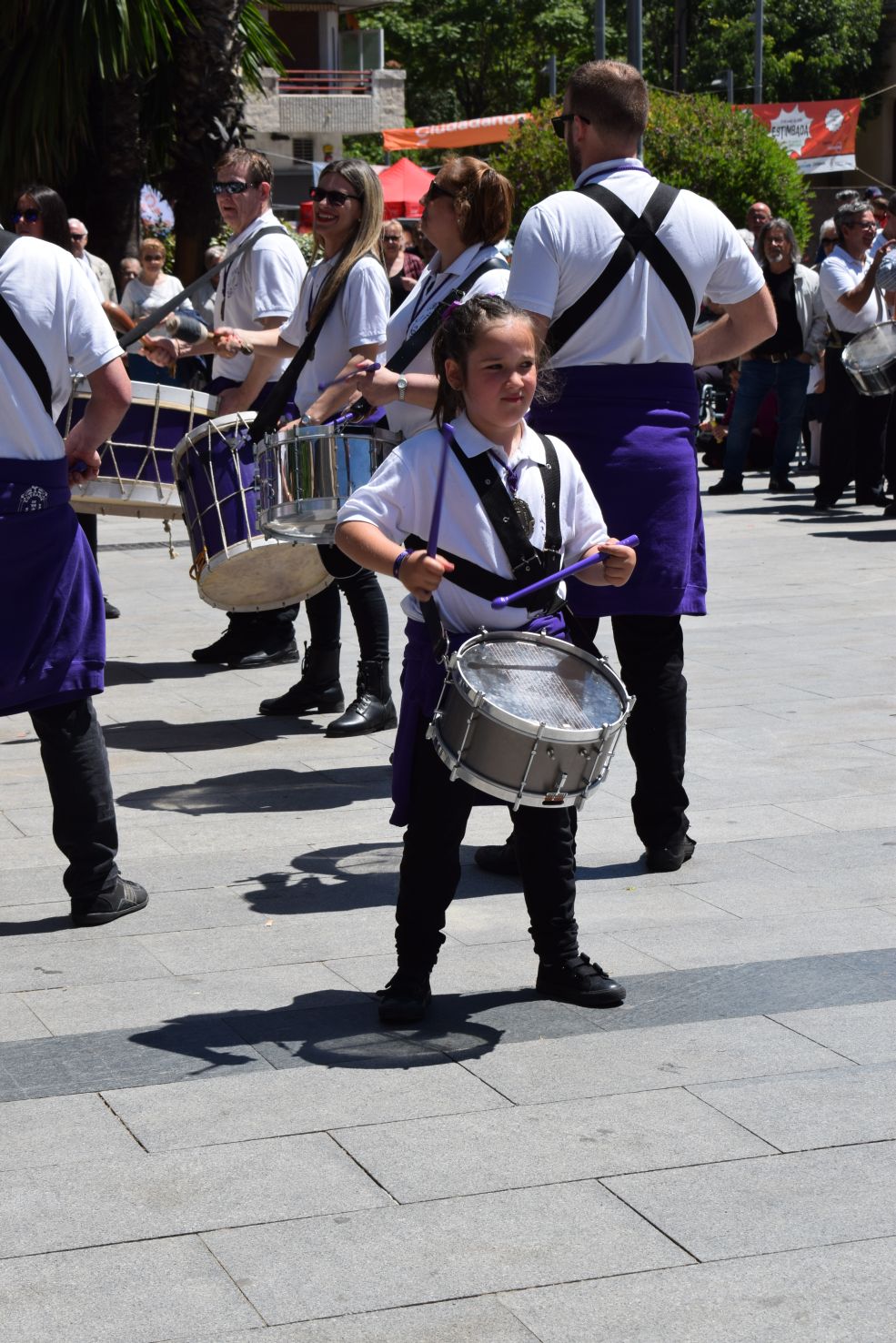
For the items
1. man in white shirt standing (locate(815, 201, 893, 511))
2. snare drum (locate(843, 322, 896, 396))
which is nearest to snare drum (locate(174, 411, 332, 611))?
snare drum (locate(843, 322, 896, 396))

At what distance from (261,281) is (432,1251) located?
5.14m

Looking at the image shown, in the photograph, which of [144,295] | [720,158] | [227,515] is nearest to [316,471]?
[227,515]

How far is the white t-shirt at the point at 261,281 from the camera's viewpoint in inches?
293

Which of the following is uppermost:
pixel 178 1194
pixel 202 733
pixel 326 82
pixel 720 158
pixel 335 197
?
pixel 326 82

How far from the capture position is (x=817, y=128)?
1511 inches

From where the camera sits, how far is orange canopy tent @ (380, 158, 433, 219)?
30.0 metres

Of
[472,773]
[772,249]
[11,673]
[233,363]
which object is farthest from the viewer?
[772,249]

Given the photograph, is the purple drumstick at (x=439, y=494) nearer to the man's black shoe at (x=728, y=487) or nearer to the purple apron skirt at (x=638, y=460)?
the purple apron skirt at (x=638, y=460)

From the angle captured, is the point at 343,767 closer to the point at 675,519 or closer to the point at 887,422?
the point at 675,519

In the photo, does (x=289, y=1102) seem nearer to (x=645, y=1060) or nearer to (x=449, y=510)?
(x=645, y=1060)

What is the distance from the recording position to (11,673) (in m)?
4.59

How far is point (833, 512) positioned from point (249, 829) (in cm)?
850

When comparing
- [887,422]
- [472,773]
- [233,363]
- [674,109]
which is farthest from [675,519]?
[674,109]

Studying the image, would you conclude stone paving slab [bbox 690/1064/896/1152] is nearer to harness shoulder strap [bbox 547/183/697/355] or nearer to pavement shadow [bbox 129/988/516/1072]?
pavement shadow [bbox 129/988/516/1072]
